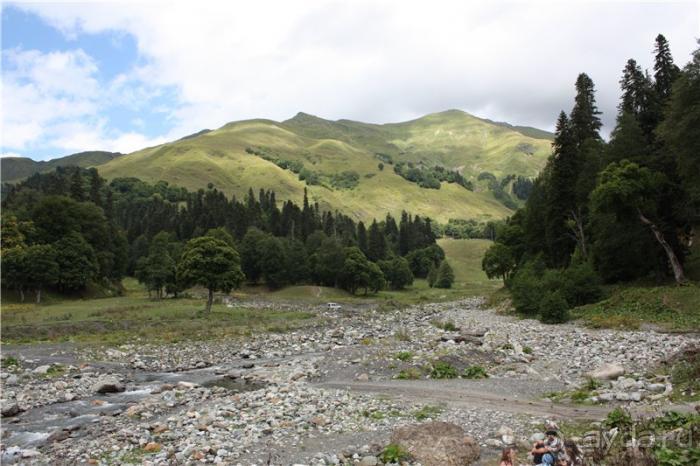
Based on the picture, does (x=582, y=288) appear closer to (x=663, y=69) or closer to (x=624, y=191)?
(x=624, y=191)

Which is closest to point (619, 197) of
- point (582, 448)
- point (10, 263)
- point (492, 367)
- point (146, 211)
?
point (492, 367)

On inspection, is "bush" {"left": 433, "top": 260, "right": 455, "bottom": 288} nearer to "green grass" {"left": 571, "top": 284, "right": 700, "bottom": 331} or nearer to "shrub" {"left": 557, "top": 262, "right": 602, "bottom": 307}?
"shrub" {"left": 557, "top": 262, "right": 602, "bottom": 307}

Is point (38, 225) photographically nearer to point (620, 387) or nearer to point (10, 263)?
point (10, 263)

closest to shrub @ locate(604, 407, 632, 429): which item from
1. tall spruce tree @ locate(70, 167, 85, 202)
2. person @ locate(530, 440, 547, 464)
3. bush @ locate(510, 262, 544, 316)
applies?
person @ locate(530, 440, 547, 464)

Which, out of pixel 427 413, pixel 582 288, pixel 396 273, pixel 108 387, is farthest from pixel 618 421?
pixel 396 273

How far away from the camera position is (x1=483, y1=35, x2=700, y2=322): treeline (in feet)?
133

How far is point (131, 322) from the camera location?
5347cm

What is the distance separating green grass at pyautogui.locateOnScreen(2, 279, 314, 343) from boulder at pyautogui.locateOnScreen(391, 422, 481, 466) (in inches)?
1351

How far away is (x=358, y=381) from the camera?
26875 mm

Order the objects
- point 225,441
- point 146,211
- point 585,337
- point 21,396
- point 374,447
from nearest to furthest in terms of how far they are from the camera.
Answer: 1. point 374,447
2. point 225,441
3. point 21,396
4. point 585,337
5. point 146,211

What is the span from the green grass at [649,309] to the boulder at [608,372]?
12.4m

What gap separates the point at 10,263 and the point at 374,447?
2964 inches

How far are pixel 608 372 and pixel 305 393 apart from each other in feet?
44.3

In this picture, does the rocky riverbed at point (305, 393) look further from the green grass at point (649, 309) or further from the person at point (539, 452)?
the person at point (539, 452)
